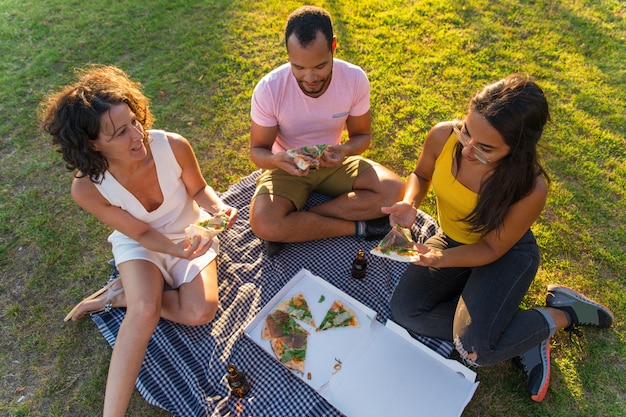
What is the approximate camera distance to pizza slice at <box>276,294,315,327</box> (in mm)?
3424

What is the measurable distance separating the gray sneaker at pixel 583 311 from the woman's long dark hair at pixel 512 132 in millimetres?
1177

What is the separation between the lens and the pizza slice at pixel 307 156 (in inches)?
138

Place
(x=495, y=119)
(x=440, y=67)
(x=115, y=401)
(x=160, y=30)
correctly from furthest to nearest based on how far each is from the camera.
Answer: (x=160, y=30)
(x=440, y=67)
(x=115, y=401)
(x=495, y=119)

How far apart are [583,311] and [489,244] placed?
1.19 meters

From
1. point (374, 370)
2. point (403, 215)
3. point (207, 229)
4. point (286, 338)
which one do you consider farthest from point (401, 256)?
point (207, 229)

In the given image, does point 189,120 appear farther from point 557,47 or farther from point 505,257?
point 557,47

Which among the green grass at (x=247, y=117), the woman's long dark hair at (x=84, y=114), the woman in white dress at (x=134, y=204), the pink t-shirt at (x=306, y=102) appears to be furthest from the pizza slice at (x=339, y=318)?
the woman's long dark hair at (x=84, y=114)

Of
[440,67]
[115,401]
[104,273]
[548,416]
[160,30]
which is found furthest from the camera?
[160,30]

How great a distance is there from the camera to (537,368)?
3.13 m

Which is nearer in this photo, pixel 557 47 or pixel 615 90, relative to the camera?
pixel 615 90

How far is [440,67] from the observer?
6.02 m

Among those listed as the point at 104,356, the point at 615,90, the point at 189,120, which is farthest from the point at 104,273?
the point at 615,90

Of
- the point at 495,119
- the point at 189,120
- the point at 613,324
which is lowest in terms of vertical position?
the point at 613,324

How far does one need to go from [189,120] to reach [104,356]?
331 cm
